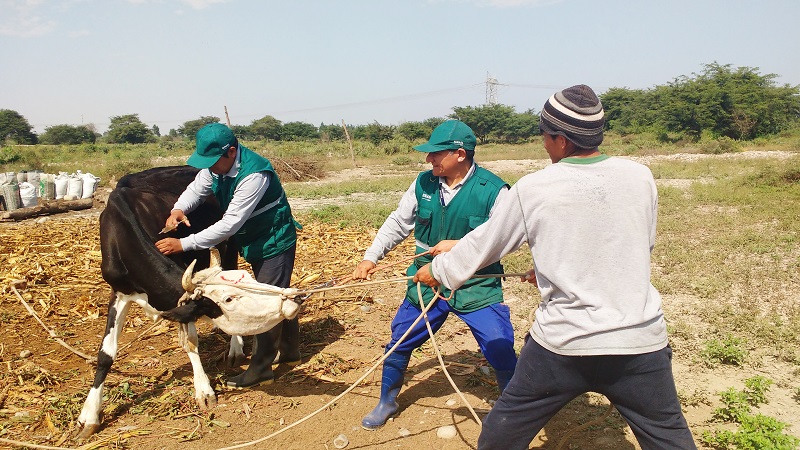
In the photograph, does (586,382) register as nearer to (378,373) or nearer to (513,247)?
(513,247)

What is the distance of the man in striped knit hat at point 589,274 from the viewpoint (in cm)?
209

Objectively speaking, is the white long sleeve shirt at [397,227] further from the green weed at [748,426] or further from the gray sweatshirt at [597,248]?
the green weed at [748,426]

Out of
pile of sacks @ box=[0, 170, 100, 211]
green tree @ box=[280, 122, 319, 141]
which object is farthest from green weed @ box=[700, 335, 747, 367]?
green tree @ box=[280, 122, 319, 141]

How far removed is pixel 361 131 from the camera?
173ft

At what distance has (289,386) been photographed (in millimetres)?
4379

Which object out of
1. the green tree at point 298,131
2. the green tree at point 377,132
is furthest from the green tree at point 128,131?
the green tree at point 377,132

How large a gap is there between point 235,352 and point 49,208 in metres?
8.98

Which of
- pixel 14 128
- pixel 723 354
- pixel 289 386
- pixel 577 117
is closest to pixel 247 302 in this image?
pixel 289 386

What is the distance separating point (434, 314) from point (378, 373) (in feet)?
4.43

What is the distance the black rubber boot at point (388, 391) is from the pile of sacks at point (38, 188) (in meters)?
11.0

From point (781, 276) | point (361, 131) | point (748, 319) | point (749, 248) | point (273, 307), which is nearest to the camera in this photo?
point (273, 307)

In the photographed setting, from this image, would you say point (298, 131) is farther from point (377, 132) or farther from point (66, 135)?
point (66, 135)

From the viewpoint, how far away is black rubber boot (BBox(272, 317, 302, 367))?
4672mm

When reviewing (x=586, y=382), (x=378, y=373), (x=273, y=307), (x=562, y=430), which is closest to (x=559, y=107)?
(x=586, y=382)
